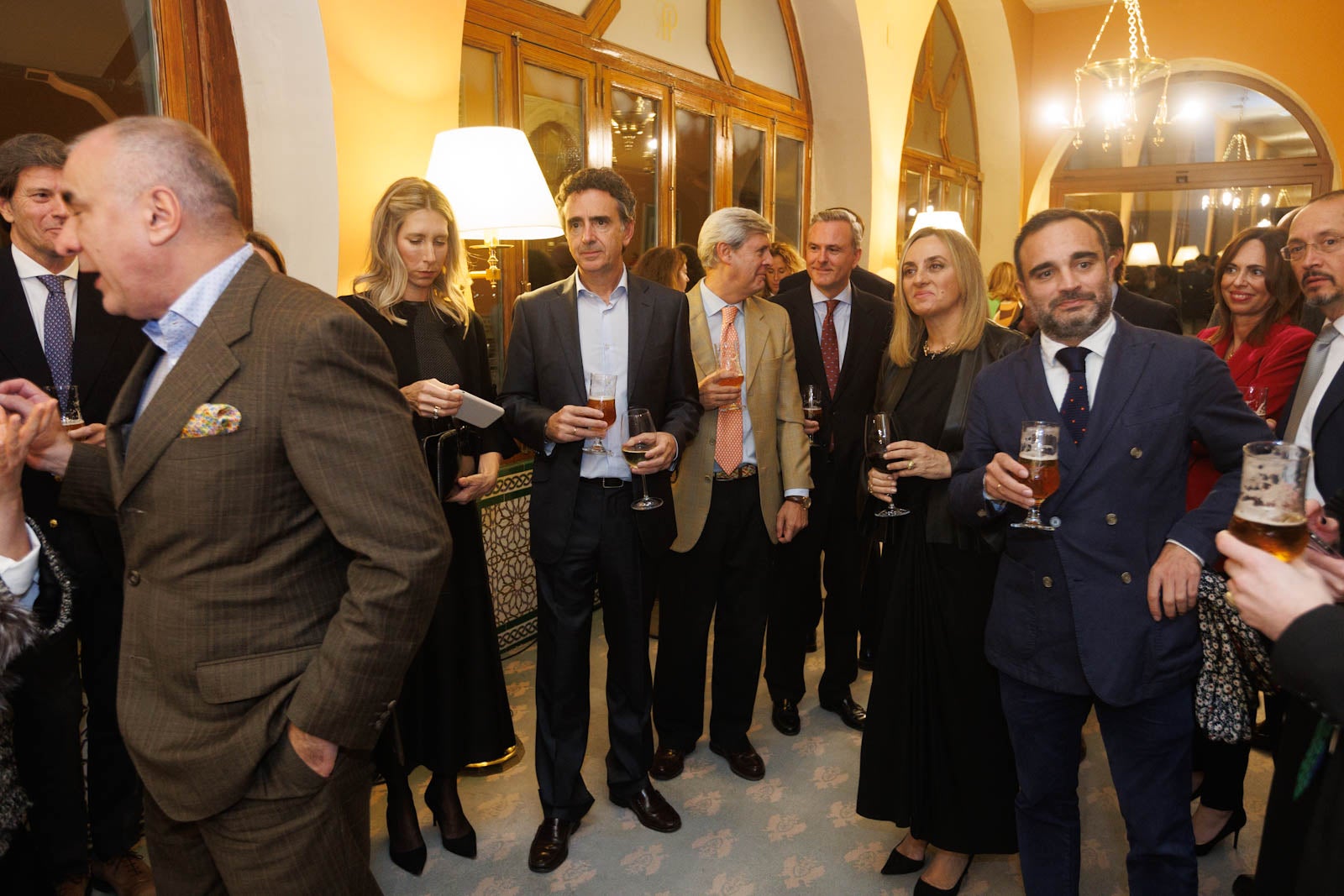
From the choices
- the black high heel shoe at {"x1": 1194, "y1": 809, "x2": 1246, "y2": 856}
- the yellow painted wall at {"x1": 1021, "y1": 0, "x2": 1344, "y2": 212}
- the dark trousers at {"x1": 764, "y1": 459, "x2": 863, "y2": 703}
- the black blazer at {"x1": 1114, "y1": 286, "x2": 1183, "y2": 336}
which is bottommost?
the black high heel shoe at {"x1": 1194, "y1": 809, "x2": 1246, "y2": 856}

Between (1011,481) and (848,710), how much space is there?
1886 millimetres

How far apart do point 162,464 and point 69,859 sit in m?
1.61

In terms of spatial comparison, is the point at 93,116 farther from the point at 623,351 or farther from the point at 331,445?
the point at 331,445

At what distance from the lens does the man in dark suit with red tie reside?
131 inches

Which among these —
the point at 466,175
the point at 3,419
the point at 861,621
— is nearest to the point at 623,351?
the point at 466,175

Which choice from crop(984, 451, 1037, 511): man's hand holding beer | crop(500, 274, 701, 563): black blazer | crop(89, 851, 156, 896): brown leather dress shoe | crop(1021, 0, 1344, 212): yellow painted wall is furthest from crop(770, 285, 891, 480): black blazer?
crop(1021, 0, 1344, 212): yellow painted wall

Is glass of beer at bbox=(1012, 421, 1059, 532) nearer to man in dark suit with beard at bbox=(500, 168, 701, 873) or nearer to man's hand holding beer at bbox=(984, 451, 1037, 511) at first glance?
man's hand holding beer at bbox=(984, 451, 1037, 511)

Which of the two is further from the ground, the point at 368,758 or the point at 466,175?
the point at 466,175

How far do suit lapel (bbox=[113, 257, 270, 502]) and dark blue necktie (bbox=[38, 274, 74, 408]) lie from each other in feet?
4.01

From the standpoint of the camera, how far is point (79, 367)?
7.38 feet

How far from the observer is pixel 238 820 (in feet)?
4.45

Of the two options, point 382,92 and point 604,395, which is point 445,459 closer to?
point 604,395

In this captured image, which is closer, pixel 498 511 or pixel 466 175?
pixel 466 175

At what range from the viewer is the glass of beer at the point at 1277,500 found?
4.03ft
